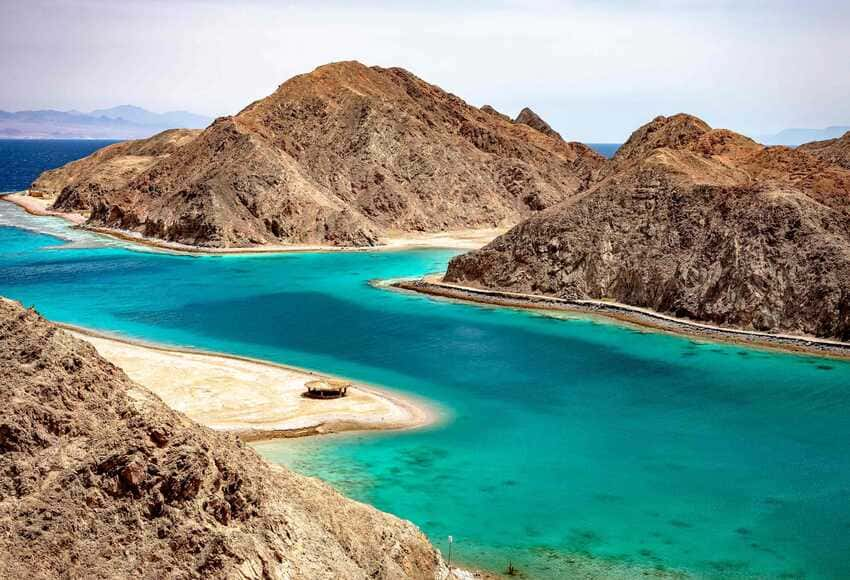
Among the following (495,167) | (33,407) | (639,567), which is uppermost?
(495,167)

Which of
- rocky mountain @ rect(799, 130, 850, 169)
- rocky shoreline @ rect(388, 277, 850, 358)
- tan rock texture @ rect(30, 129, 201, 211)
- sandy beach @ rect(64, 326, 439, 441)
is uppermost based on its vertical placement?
rocky mountain @ rect(799, 130, 850, 169)

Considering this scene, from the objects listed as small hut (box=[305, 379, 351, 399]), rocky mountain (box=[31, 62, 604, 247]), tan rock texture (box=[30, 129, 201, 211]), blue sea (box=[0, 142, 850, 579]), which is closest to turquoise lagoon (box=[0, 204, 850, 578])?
blue sea (box=[0, 142, 850, 579])

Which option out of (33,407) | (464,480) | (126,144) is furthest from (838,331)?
(126,144)

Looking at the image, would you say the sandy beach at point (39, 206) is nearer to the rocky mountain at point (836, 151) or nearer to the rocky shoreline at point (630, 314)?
Answer: the rocky shoreline at point (630, 314)

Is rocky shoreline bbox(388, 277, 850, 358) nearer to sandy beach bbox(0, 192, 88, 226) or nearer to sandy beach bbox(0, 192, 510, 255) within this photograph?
sandy beach bbox(0, 192, 510, 255)

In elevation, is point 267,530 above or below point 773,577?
above

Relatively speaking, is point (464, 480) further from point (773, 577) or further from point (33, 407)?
point (33, 407)

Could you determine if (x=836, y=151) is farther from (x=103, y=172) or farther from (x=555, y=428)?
(x=103, y=172)
